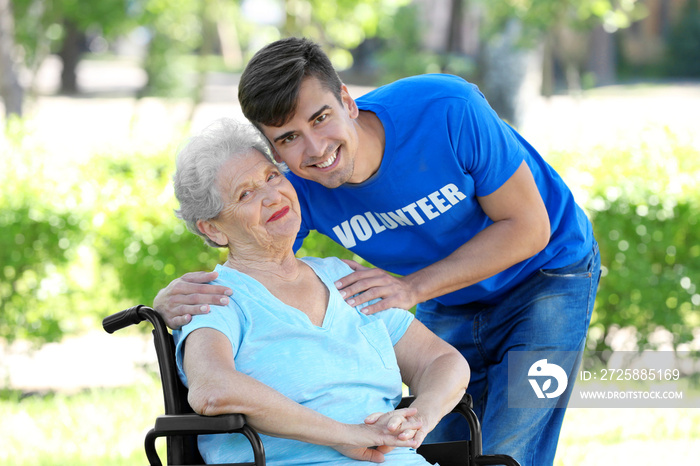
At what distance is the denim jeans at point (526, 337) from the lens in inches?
107

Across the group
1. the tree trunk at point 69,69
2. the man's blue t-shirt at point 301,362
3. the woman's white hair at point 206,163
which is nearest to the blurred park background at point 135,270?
the woman's white hair at point 206,163

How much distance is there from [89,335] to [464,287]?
16.1 ft

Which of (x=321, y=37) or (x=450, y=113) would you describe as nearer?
(x=450, y=113)

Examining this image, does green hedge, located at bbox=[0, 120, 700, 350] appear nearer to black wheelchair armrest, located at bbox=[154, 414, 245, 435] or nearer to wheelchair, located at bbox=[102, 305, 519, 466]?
wheelchair, located at bbox=[102, 305, 519, 466]

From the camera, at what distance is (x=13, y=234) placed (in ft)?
17.1

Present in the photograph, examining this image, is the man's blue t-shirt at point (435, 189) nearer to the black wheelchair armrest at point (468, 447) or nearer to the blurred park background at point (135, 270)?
the black wheelchair armrest at point (468, 447)

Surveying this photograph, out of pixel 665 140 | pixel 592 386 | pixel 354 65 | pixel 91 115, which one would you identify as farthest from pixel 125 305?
pixel 354 65

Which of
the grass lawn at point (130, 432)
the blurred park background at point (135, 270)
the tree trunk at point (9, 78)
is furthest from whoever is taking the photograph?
the tree trunk at point (9, 78)

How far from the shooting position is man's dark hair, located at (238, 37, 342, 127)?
7.48 feet

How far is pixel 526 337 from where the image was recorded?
8.96 ft

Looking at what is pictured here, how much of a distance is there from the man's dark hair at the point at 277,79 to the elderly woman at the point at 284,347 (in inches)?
5.4

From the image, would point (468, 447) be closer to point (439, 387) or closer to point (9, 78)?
point (439, 387)

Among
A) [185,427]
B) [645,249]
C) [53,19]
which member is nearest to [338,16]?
[53,19]

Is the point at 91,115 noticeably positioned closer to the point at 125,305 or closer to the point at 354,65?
the point at 354,65
